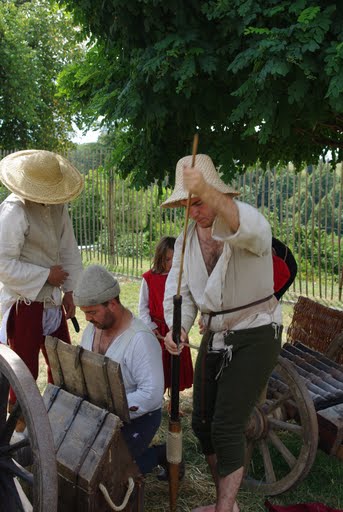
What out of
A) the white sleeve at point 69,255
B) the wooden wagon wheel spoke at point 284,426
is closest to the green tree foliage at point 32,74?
the white sleeve at point 69,255

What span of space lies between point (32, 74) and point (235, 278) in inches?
682

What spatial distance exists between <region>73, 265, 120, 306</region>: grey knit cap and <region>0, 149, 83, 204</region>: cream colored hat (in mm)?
976

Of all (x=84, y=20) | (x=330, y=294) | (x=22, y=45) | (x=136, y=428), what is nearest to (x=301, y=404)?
(x=136, y=428)

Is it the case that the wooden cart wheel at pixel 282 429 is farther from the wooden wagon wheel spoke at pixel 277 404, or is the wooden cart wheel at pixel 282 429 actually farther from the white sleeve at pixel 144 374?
the white sleeve at pixel 144 374

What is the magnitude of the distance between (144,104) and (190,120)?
1.27 feet

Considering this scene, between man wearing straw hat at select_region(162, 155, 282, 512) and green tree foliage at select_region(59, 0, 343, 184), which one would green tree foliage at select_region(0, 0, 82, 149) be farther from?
man wearing straw hat at select_region(162, 155, 282, 512)

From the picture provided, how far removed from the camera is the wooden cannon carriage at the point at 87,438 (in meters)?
2.44

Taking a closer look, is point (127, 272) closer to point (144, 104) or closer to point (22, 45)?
point (144, 104)

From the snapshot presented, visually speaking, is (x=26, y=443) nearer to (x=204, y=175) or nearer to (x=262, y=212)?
(x=204, y=175)

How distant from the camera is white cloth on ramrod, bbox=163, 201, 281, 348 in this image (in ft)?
7.50

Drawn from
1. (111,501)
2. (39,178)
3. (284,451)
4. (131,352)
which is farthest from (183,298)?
Answer: (39,178)

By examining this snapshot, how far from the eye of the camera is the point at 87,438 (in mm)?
2582

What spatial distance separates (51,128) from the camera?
19812mm

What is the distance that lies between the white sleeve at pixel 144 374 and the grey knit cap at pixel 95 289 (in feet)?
0.81
